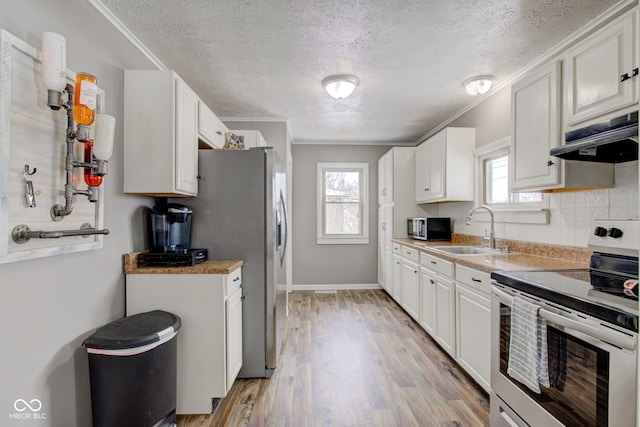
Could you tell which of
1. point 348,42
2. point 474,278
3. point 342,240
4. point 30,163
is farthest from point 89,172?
point 342,240

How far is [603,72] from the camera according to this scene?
62.0 inches

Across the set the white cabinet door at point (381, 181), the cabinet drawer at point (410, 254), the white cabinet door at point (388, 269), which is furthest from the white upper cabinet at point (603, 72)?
the white cabinet door at point (381, 181)

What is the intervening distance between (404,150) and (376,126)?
52cm

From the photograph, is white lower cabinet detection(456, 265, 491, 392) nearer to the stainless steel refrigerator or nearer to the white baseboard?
the stainless steel refrigerator

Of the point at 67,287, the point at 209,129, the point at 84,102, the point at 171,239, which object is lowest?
the point at 67,287

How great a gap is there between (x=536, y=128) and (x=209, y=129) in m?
2.38

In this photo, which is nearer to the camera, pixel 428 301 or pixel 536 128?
pixel 536 128

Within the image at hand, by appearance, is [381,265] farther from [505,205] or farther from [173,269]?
[173,269]

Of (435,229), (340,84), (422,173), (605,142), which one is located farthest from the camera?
(422,173)

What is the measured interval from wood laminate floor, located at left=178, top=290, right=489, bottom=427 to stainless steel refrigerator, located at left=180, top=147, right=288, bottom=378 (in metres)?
0.33

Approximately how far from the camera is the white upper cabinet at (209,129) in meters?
2.30

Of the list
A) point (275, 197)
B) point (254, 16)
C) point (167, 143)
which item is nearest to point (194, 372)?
point (275, 197)

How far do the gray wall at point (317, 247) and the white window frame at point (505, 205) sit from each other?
213 centimetres

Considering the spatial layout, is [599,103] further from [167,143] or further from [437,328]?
[167,143]
